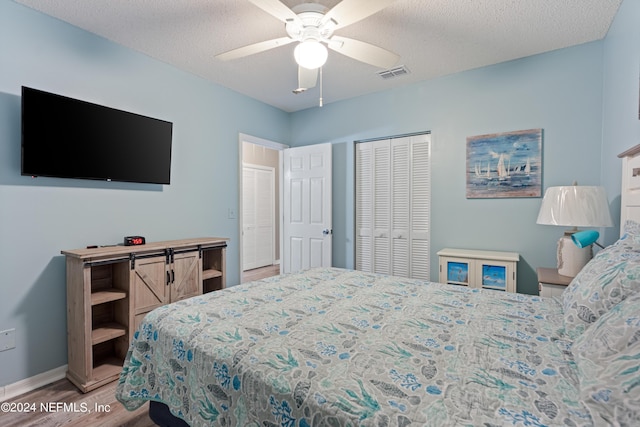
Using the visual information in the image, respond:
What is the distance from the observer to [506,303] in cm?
171

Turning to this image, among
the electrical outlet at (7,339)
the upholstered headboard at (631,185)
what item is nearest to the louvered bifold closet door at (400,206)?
the upholstered headboard at (631,185)

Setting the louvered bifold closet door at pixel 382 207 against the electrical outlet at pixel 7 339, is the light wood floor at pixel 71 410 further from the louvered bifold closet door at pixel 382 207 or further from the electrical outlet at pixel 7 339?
the louvered bifold closet door at pixel 382 207

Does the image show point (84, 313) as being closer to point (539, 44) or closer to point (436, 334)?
point (436, 334)

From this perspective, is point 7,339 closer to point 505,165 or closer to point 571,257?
point 571,257

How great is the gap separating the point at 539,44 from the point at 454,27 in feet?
3.03

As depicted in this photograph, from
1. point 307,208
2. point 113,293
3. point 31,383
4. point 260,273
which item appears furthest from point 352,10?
point 260,273

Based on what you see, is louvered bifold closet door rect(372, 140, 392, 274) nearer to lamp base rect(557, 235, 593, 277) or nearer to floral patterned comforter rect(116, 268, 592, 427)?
lamp base rect(557, 235, 593, 277)

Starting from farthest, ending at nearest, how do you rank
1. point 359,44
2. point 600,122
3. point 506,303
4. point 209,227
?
point 209,227 < point 600,122 < point 359,44 < point 506,303

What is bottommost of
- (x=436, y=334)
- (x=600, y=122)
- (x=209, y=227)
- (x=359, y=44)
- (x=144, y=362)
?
(x=144, y=362)

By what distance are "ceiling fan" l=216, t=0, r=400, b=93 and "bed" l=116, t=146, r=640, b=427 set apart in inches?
60.7

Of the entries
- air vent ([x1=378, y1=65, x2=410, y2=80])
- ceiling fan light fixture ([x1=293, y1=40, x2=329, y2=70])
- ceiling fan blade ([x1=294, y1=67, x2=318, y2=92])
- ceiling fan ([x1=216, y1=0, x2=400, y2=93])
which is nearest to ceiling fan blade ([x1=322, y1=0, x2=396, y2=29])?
ceiling fan ([x1=216, y1=0, x2=400, y2=93])

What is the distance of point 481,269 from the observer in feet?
9.77

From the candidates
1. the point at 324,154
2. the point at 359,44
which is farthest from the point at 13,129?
the point at 324,154

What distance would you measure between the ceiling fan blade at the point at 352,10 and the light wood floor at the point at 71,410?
264 cm
